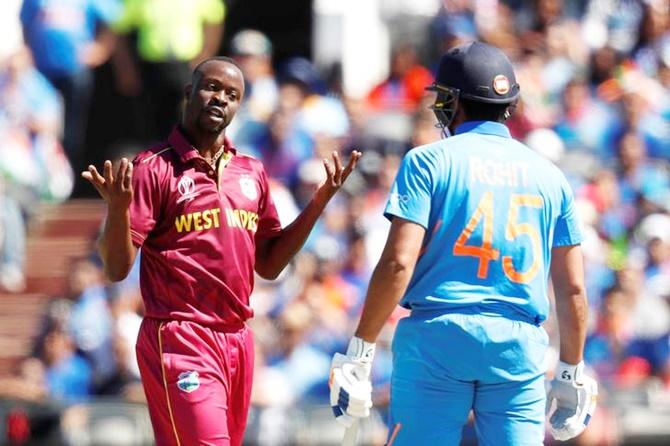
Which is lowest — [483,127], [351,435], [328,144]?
[328,144]

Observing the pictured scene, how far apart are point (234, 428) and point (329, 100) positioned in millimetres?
7331

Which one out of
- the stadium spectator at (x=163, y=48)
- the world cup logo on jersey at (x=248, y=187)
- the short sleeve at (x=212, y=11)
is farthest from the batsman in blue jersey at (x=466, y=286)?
the short sleeve at (x=212, y=11)

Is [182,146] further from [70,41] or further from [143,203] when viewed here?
[70,41]

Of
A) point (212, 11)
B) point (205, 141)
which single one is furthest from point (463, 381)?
point (212, 11)

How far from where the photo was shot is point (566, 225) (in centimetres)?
599

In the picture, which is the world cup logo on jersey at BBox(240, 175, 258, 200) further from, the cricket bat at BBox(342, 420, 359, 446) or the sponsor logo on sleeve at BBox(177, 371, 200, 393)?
the cricket bat at BBox(342, 420, 359, 446)

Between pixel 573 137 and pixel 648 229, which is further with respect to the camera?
pixel 573 137

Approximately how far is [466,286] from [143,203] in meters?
1.30

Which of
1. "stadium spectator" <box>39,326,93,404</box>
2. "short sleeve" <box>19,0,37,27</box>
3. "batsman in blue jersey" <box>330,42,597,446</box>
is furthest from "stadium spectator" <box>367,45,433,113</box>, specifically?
"batsman in blue jersey" <box>330,42,597,446</box>

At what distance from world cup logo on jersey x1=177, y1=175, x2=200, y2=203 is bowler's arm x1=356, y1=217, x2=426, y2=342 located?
0.87m

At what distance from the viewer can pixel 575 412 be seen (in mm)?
6145

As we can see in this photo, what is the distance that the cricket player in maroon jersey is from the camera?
5.93 meters

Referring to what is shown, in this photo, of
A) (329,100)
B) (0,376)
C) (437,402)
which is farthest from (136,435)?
(437,402)

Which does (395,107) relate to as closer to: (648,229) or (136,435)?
(648,229)
